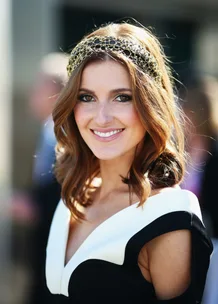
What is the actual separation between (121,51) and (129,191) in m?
0.50

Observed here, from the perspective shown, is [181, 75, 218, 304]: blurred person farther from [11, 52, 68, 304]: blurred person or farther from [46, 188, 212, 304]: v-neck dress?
[46, 188, 212, 304]: v-neck dress

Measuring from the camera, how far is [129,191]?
243cm

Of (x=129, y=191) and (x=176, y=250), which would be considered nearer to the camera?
(x=176, y=250)

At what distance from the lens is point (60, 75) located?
13.6 feet

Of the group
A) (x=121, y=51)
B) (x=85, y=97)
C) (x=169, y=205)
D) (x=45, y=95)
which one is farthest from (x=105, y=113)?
(x=45, y=95)

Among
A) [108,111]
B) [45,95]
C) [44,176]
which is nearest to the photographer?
[108,111]

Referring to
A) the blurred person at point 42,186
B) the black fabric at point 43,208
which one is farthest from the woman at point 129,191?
the black fabric at point 43,208

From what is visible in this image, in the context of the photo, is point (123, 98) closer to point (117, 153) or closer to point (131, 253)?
point (117, 153)

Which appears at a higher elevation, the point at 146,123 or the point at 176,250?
the point at 146,123

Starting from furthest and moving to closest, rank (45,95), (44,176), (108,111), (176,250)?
1. (45,95)
2. (44,176)
3. (108,111)
4. (176,250)

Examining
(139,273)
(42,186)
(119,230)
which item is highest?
(119,230)

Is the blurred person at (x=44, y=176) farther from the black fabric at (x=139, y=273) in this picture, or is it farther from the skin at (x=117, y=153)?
the black fabric at (x=139, y=273)

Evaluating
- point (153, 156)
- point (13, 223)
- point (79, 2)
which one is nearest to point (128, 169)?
point (153, 156)

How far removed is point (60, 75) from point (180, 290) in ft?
7.15
